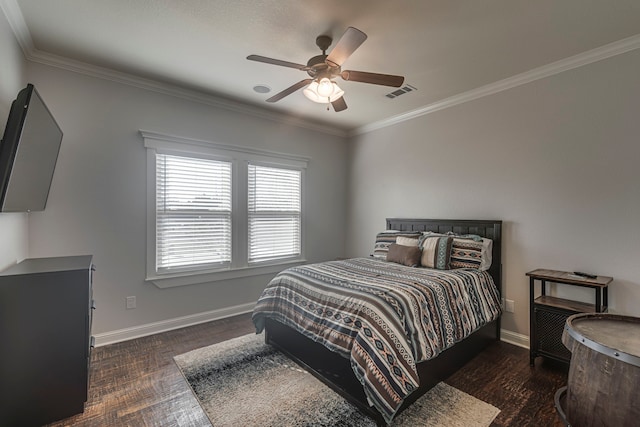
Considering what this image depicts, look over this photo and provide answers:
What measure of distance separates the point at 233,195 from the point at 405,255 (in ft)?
7.39

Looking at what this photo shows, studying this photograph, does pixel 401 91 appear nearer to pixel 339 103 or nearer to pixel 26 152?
pixel 339 103

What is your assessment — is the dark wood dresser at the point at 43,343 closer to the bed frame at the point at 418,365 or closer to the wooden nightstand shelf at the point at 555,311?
the bed frame at the point at 418,365

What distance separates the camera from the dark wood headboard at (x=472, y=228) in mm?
3143

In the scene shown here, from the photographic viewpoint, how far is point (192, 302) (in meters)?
3.50

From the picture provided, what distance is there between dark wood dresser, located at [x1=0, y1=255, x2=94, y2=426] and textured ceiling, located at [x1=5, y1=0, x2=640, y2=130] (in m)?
1.86

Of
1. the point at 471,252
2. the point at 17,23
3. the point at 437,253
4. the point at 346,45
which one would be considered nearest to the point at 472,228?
the point at 471,252

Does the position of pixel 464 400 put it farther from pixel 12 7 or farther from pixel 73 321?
pixel 12 7

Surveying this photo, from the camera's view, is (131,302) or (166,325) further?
(166,325)

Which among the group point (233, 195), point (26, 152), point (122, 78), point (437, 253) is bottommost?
point (437, 253)

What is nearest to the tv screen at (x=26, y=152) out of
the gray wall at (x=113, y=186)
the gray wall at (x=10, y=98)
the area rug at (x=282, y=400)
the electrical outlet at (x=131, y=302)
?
the gray wall at (x=10, y=98)

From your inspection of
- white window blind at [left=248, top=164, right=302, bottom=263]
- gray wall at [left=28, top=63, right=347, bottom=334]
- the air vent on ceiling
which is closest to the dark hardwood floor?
gray wall at [left=28, top=63, right=347, bottom=334]

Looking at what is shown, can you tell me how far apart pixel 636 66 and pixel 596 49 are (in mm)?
324

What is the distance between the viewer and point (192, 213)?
346 cm

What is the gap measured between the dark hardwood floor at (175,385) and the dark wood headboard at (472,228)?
2.59 ft
